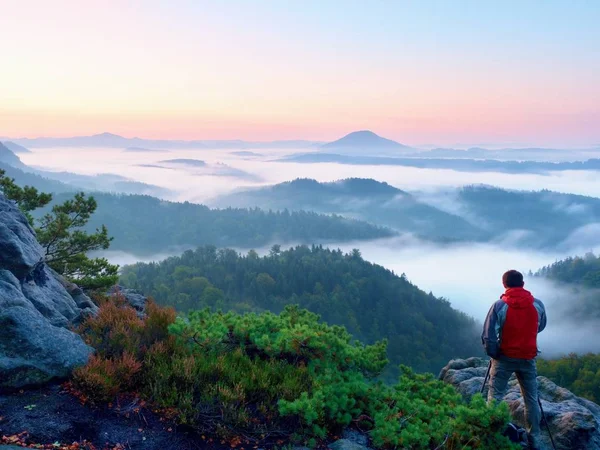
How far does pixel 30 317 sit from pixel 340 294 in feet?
409

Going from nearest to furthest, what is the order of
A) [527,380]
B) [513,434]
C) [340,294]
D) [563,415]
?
[513,434] → [527,380] → [563,415] → [340,294]

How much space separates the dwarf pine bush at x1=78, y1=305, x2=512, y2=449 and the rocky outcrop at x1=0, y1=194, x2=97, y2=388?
2.10 feet

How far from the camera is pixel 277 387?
312 inches

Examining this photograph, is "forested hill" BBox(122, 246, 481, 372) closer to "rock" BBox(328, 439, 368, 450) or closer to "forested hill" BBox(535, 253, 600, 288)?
"forested hill" BBox(535, 253, 600, 288)

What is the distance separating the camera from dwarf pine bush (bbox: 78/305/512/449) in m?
7.11

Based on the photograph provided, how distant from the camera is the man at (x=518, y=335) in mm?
7918

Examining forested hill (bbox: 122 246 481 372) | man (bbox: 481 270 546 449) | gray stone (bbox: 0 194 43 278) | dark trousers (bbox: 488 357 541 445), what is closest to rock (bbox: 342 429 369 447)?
man (bbox: 481 270 546 449)

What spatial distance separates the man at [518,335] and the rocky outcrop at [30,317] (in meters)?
7.30

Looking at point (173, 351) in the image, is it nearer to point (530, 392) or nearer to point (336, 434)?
point (336, 434)

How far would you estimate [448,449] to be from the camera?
7.03 metres

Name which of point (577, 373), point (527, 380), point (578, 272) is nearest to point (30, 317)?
point (527, 380)

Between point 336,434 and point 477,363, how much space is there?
9.28 metres

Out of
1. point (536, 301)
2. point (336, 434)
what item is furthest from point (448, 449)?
point (536, 301)

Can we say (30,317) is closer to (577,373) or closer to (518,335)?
(518,335)
